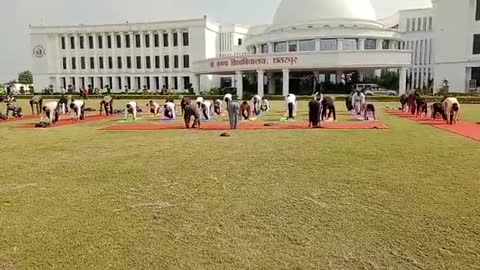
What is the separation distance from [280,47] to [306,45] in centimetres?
342

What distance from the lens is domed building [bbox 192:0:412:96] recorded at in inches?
1634

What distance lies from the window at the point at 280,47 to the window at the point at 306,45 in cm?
196

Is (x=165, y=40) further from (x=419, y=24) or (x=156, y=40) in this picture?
(x=419, y=24)

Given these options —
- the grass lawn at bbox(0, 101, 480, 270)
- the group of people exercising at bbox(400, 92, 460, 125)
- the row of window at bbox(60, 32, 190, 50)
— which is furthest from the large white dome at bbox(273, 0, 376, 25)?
the grass lawn at bbox(0, 101, 480, 270)

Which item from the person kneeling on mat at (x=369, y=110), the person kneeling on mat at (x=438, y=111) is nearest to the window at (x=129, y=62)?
the person kneeling on mat at (x=369, y=110)

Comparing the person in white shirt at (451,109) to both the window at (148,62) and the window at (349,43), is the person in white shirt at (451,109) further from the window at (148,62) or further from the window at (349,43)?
the window at (148,62)

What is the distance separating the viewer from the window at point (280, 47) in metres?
51.8

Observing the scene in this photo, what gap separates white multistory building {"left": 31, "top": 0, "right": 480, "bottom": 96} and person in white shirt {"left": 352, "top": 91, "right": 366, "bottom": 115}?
2031 cm

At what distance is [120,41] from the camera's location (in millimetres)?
68562

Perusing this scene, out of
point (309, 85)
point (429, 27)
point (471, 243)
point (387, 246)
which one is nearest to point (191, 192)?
point (387, 246)

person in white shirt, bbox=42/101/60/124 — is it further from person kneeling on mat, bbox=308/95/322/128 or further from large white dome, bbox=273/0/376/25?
large white dome, bbox=273/0/376/25

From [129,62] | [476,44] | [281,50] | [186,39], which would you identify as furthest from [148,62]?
[476,44]

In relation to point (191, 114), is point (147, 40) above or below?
above

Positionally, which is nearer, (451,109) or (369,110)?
(451,109)
